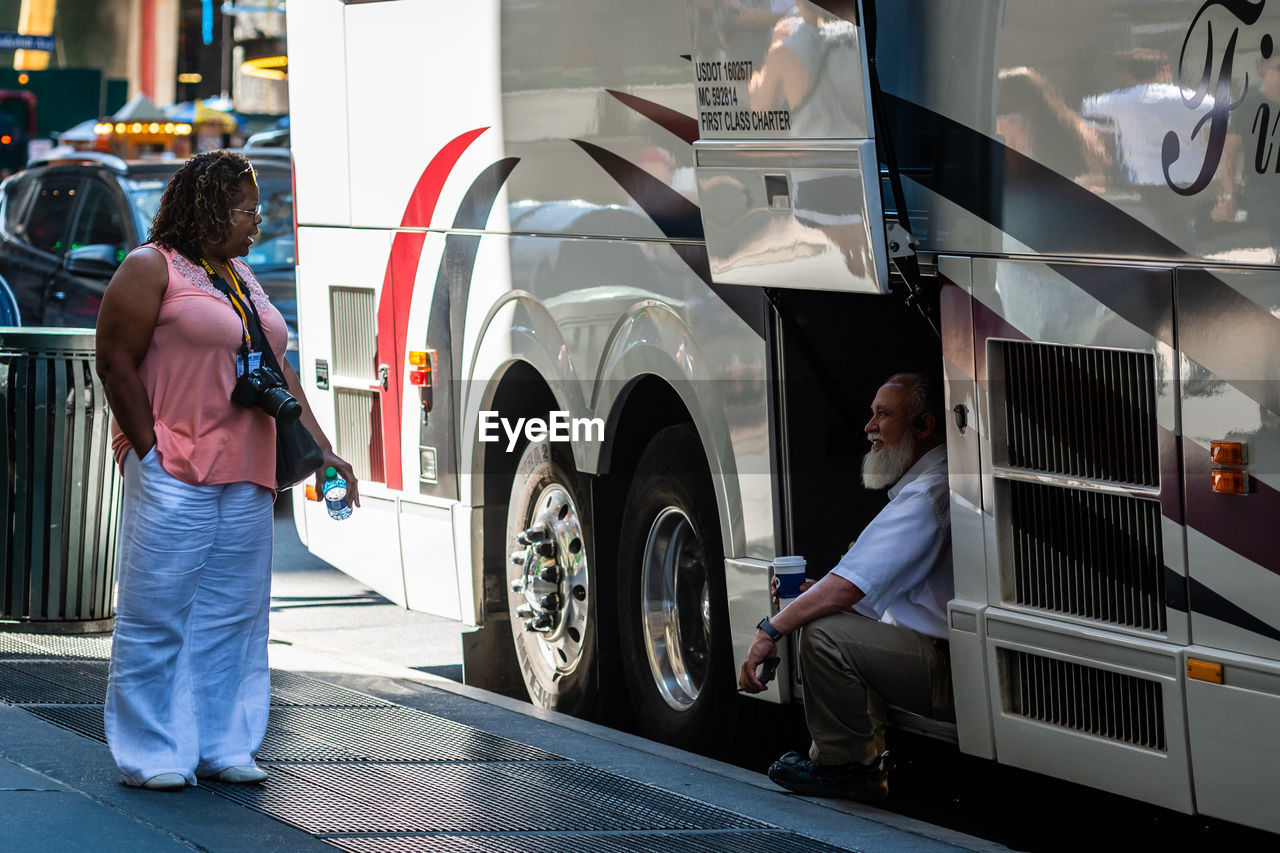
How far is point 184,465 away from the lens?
550 centimetres

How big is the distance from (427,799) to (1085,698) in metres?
1.87

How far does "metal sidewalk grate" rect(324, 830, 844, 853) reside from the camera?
5156 mm

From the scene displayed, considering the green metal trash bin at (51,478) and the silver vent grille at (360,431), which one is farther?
the silver vent grille at (360,431)

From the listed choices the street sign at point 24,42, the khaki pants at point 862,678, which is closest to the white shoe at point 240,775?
the khaki pants at point 862,678

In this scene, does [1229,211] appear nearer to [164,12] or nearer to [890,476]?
[890,476]

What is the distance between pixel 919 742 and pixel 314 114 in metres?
4.27

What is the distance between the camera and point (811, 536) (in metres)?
6.67

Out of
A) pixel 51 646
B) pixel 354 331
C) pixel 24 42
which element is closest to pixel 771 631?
pixel 51 646

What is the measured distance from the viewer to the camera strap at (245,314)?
559 centimetres

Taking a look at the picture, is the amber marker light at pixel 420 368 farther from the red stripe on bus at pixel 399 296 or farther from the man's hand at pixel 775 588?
the man's hand at pixel 775 588

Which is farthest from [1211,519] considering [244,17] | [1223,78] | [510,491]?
[244,17]

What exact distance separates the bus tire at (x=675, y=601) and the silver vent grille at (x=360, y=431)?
1.97 metres

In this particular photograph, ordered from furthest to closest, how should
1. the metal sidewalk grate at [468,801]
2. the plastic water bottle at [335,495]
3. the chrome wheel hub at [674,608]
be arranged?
the chrome wheel hub at [674,608] < the plastic water bottle at [335,495] < the metal sidewalk grate at [468,801]

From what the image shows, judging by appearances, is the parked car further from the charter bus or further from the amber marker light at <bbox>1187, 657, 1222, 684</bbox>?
the amber marker light at <bbox>1187, 657, 1222, 684</bbox>
